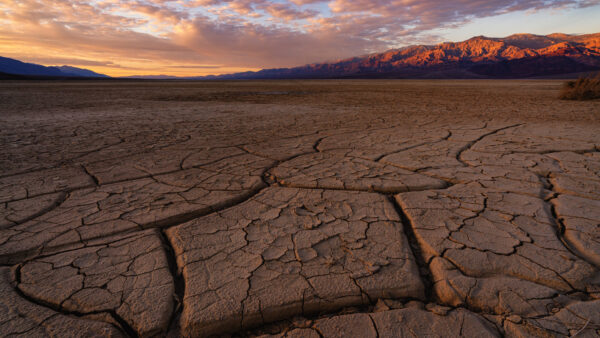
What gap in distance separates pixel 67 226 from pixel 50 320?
67cm

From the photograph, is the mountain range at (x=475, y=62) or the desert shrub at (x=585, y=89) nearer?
the desert shrub at (x=585, y=89)

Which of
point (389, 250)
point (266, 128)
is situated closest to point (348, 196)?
point (389, 250)

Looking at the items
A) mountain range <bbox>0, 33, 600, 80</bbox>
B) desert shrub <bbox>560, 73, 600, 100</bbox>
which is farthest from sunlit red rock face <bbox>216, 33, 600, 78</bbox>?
desert shrub <bbox>560, 73, 600, 100</bbox>

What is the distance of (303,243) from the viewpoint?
128 centimetres

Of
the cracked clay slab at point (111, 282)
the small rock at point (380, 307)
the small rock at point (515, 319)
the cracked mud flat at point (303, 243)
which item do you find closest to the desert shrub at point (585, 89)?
the cracked mud flat at point (303, 243)

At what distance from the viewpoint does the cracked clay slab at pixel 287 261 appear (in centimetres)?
94

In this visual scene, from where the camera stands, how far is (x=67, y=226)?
1.42 m

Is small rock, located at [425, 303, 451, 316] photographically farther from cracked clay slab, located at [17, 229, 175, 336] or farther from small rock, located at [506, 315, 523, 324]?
cracked clay slab, located at [17, 229, 175, 336]

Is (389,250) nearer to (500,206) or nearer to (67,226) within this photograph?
(500,206)

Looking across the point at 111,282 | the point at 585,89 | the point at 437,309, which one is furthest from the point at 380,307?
the point at 585,89

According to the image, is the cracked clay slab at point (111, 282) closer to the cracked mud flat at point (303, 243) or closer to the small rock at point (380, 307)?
the cracked mud flat at point (303, 243)

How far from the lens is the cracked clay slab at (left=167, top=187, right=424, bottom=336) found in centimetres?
94

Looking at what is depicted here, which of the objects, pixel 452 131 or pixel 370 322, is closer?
pixel 370 322

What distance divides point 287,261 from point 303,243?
0.14 meters
